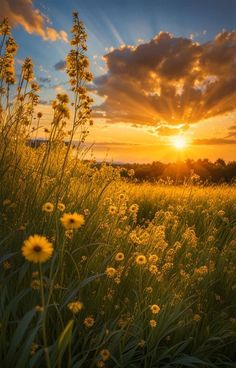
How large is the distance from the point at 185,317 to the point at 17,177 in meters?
2.38

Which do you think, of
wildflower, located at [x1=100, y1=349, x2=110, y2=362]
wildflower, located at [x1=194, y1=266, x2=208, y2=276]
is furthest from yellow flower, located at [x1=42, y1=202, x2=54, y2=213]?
wildflower, located at [x1=194, y1=266, x2=208, y2=276]

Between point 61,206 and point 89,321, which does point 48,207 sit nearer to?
point 89,321

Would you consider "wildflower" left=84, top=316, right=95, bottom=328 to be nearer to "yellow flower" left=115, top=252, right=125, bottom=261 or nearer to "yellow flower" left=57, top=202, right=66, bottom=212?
"yellow flower" left=115, top=252, right=125, bottom=261

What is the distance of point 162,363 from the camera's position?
2.70 meters

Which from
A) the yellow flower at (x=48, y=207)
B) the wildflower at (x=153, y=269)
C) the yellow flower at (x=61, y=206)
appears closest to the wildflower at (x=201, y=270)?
the wildflower at (x=153, y=269)

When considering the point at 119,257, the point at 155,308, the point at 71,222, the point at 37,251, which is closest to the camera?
the point at 37,251

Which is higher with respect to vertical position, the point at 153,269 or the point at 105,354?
the point at 153,269

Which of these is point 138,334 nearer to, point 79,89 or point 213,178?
point 79,89

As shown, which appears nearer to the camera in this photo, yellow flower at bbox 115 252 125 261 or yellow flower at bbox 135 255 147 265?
yellow flower at bbox 135 255 147 265

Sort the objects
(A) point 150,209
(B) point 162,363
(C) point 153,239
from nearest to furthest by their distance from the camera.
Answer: (B) point 162,363, (C) point 153,239, (A) point 150,209

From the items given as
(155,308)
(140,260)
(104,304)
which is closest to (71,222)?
(140,260)

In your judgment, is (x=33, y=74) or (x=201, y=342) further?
(x=33, y=74)

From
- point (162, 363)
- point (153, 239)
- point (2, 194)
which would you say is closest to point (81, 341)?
point (162, 363)

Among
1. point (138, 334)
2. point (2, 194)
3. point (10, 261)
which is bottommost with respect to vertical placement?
point (138, 334)
